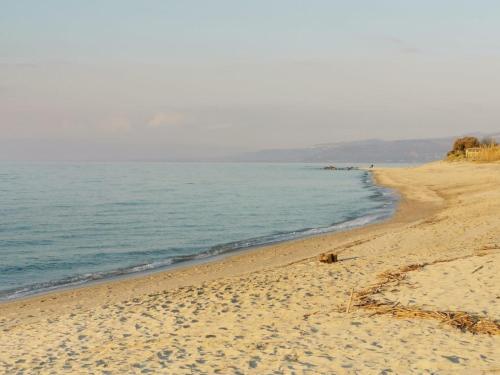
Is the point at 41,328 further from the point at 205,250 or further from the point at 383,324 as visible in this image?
the point at 205,250

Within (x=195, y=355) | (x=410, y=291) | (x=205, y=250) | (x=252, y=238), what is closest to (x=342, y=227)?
(x=252, y=238)

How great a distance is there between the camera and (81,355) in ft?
30.5

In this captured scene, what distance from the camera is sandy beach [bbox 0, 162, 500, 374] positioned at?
28.3 ft

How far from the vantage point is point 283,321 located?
10.9 m

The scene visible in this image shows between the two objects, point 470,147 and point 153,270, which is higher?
point 470,147

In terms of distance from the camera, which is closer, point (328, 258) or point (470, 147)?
point (328, 258)

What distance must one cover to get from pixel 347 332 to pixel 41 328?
21.1 feet

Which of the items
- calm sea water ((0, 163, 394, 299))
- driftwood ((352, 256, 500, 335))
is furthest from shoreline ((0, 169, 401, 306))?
driftwood ((352, 256, 500, 335))

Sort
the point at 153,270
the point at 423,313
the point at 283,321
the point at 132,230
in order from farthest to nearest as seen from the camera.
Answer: the point at 132,230 < the point at 153,270 < the point at 283,321 < the point at 423,313

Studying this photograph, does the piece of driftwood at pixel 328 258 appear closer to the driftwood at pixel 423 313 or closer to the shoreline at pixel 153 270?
the driftwood at pixel 423 313

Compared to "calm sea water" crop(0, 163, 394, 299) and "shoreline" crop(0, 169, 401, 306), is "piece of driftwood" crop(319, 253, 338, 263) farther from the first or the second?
"calm sea water" crop(0, 163, 394, 299)

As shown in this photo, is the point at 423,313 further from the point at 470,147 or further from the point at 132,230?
the point at 470,147

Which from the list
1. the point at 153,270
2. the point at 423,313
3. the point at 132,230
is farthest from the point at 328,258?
the point at 132,230

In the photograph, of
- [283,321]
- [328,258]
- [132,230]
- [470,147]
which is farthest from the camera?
[470,147]
